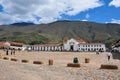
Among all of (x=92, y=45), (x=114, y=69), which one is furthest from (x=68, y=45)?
(x=114, y=69)

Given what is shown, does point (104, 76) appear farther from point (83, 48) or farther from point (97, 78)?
point (83, 48)

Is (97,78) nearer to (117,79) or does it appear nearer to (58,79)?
(117,79)

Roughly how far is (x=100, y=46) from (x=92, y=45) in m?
5.06

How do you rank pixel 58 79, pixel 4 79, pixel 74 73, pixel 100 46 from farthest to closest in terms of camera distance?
pixel 100 46 < pixel 74 73 < pixel 58 79 < pixel 4 79

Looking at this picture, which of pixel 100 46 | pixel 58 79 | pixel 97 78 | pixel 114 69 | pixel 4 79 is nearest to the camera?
pixel 4 79

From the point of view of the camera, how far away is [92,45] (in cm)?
15712

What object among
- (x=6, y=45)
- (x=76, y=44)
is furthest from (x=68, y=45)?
(x=6, y=45)

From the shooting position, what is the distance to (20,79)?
18500 mm

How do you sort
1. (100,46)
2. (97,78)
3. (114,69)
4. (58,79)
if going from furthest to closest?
(100,46)
(114,69)
(97,78)
(58,79)

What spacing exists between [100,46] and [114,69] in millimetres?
130372

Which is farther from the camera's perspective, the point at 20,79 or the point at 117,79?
the point at 117,79

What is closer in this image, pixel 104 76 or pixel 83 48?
pixel 104 76

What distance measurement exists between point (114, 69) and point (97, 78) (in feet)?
18.3

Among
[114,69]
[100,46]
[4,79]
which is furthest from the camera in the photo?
[100,46]
